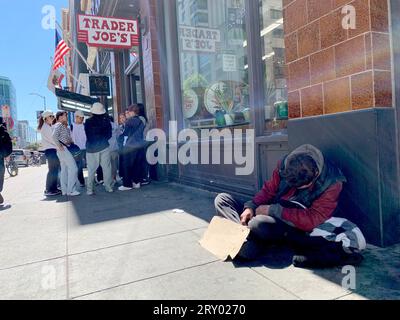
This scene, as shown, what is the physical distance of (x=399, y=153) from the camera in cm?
273

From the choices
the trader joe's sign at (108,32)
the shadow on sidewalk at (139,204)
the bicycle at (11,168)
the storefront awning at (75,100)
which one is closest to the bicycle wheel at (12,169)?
the bicycle at (11,168)

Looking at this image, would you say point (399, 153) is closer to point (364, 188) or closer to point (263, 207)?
point (364, 188)

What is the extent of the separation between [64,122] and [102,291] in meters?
5.24

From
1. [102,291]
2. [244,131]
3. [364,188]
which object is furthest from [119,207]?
[364,188]

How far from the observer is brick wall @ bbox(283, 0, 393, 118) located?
264 centimetres

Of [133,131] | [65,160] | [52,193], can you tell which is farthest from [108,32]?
[52,193]

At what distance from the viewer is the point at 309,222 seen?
2.48 metres

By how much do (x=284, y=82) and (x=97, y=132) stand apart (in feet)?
12.1

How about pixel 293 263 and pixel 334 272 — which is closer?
pixel 334 272

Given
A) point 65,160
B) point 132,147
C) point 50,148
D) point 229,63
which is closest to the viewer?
point 229,63

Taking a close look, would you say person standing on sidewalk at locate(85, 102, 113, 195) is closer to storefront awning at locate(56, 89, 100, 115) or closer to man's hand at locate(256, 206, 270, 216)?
storefront awning at locate(56, 89, 100, 115)

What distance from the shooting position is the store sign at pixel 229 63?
5605mm

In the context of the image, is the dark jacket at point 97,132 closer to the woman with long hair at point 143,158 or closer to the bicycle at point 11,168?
the woman with long hair at point 143,158

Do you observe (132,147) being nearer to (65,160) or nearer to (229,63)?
(65,160)
